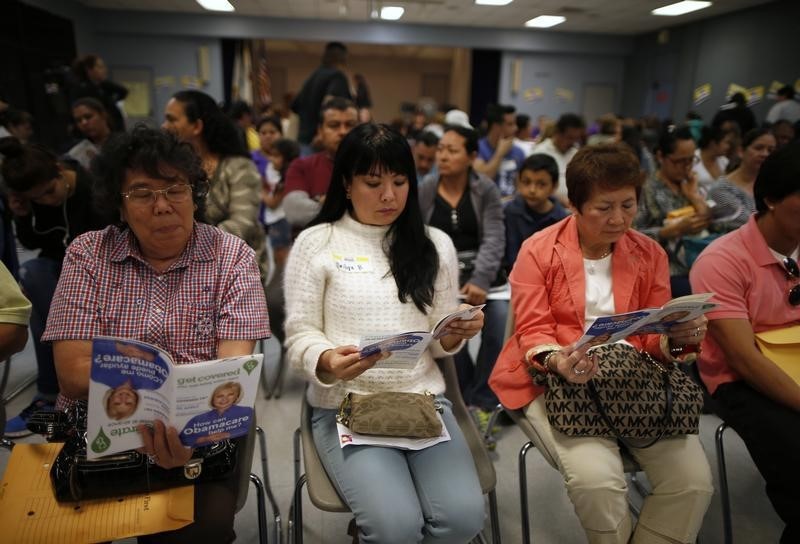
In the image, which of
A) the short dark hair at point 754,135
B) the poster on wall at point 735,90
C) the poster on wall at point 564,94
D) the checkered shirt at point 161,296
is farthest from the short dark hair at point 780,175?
the poster on wall at point 564,94

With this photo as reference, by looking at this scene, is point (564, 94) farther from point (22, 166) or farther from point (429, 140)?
point (22, 166)

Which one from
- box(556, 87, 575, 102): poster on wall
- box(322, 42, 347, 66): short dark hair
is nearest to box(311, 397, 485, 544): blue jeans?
box(322, 42, 347, 66): short dark hair

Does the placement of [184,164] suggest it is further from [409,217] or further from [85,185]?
[85,185]

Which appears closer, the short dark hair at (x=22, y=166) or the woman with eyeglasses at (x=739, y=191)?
the short dark hair at (x=22, y=166)

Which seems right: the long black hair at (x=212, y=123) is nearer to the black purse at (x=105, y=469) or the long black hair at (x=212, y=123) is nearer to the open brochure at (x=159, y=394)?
the black purse at (x=105, y=469)

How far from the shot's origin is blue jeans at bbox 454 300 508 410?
2561 mm

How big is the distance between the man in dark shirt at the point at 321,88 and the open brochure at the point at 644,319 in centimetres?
310

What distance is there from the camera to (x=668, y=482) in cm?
144

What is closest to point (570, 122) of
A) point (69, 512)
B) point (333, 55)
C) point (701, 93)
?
point (333, 55)

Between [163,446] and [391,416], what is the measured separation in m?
0.58

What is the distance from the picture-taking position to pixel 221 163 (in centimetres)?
252

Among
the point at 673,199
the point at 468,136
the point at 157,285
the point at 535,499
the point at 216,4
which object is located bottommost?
the point at 535,499

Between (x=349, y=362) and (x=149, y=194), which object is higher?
(x=149, y=194)

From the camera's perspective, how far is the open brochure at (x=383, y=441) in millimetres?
1387
